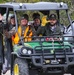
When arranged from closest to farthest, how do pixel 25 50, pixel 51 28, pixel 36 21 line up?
pixel 25 50 → pixel 51 28 → pixel 36 21

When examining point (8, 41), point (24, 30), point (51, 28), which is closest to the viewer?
point (24, 30)

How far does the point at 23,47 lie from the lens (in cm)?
934

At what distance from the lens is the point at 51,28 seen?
10.4 meters

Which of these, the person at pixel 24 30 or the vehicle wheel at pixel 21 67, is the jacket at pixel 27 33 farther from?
the vehicle wheel at pixel 21 67

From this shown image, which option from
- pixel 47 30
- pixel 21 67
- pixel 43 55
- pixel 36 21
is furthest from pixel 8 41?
pixel 43 55

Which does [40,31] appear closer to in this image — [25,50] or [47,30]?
[47,30]

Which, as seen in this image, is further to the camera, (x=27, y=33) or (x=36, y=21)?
(x=36, y=21)

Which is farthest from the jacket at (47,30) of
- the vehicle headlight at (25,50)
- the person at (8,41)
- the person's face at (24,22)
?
the vehicle headlight at (25,50)

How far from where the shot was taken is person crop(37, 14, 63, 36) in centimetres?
1032

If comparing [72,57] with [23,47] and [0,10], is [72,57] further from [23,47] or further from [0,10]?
[0,10]

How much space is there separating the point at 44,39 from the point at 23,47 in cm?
59

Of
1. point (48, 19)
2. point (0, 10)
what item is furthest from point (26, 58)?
point (0, 10)

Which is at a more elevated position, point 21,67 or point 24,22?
point 24,22

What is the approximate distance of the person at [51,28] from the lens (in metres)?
10.3
